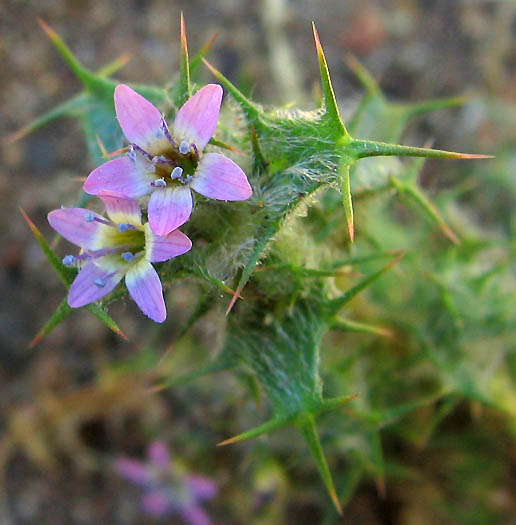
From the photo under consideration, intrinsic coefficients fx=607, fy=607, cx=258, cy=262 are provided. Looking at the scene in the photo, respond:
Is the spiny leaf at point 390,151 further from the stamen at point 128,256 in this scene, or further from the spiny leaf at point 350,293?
the stamen at point 128,256

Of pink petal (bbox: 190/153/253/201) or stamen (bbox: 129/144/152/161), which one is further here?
stamen (bbox: 129/144/152/161)

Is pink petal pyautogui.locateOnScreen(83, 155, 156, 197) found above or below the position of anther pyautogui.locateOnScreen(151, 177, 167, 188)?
above

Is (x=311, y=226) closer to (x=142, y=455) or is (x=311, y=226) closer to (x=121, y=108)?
(x=121, y=108)

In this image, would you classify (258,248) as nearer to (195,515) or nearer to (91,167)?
(91,167)

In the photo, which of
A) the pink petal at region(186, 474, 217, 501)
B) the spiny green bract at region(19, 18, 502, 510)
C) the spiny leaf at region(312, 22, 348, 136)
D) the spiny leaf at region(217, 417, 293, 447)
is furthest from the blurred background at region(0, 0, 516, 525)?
the spiny leaf at region(312, 22, 348, 136)

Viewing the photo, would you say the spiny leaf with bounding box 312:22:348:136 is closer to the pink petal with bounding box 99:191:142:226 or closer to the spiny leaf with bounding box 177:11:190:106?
the spiny leaf with bounding box 177:11:190:106

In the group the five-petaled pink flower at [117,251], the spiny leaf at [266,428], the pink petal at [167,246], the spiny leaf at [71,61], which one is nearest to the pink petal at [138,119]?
the five-petaled pink flower at [117,251]

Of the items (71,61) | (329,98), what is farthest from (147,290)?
(71,61)
